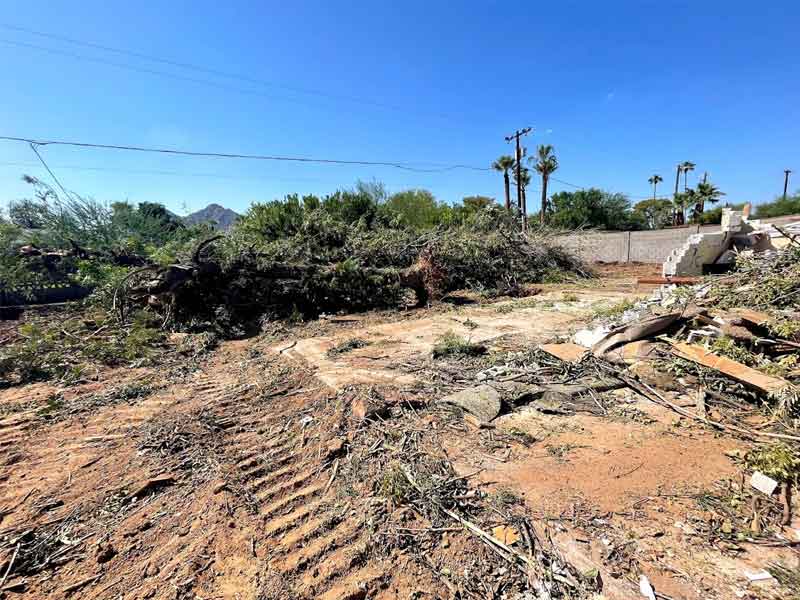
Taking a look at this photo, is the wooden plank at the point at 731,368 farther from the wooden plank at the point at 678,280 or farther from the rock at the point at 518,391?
the wooden plank at the point at 678,280

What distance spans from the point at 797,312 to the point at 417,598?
506 cm

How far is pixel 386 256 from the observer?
34.6ft

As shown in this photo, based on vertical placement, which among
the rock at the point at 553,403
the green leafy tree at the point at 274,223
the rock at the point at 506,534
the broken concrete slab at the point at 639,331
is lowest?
the rock at the point at 553,403

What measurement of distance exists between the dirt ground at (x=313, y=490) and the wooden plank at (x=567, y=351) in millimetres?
657

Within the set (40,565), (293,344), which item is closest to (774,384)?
(40,565)

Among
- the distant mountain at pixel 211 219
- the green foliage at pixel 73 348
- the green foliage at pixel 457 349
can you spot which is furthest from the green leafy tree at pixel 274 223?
the green foliage at pixel 457 349

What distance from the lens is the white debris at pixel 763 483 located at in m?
2.14

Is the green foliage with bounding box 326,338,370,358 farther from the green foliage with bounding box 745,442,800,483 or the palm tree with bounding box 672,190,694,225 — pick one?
the palm tree with bounding box 672,190,694,225

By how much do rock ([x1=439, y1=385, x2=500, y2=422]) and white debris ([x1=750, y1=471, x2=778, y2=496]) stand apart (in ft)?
5.63

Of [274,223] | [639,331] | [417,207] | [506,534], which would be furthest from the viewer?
[417,207]

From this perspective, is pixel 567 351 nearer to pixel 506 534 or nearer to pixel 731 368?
pixel 731 368

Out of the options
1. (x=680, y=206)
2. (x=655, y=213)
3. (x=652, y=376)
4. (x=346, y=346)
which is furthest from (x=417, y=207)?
(x=655, y=213)

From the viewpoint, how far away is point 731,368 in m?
3.35

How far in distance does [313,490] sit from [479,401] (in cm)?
173
